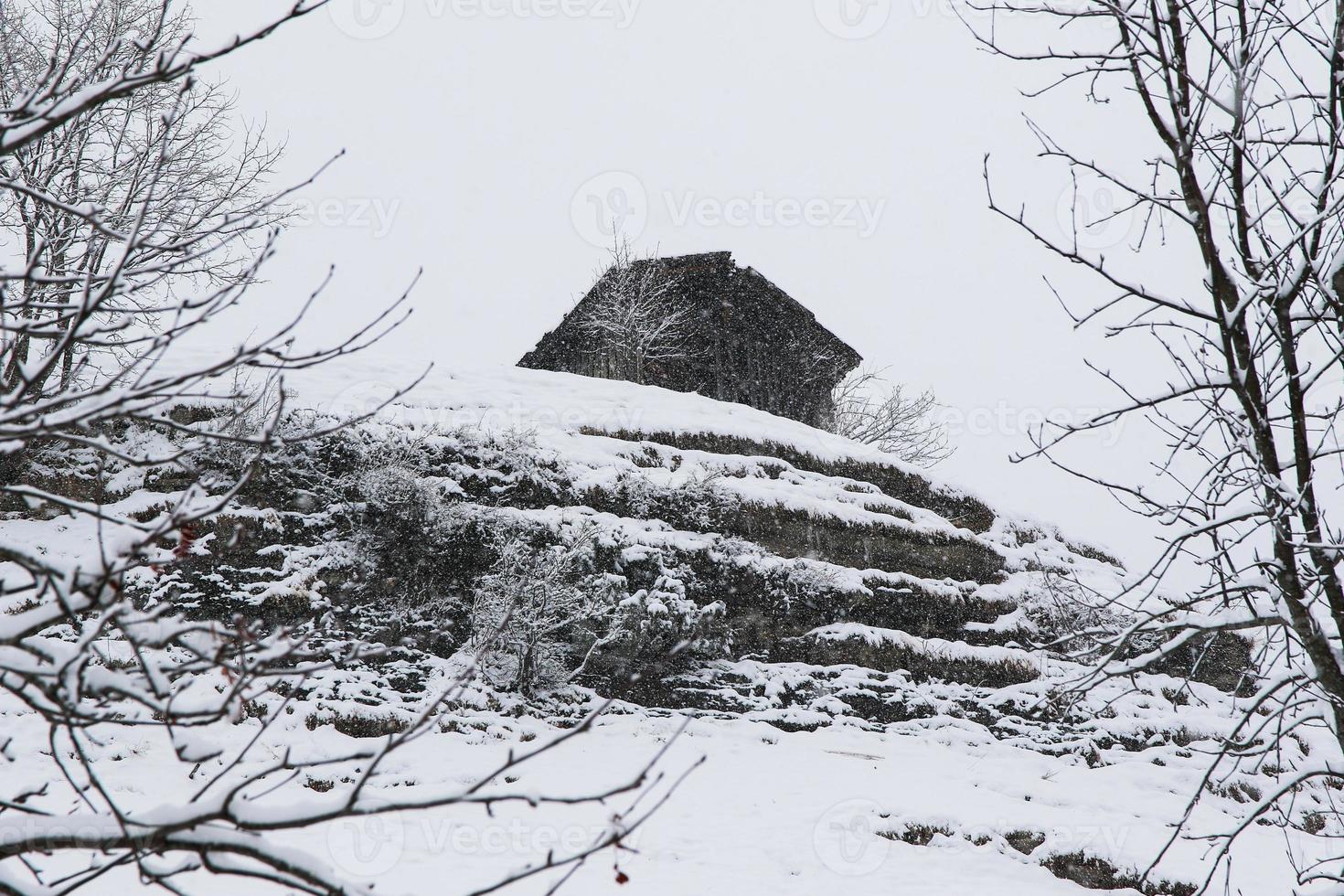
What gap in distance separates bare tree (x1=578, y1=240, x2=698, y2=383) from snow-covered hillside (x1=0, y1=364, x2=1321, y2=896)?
628 cm

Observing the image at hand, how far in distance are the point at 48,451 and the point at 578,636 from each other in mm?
7750

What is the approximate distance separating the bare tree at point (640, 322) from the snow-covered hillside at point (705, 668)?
20.6 ft

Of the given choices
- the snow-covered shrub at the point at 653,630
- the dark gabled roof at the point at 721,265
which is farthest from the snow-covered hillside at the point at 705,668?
the dark gabled roof at the point at 721,265

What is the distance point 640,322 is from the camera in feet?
72.5

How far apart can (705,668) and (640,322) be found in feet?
43.8

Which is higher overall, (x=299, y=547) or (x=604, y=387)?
(x=604, y=387)

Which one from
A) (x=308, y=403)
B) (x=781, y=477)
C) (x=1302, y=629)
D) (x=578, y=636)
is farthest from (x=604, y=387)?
(x=1302, y=629)

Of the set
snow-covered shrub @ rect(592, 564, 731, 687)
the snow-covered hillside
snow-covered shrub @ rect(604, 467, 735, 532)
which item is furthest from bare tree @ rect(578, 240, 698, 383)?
snow-covered shrub @ rect(592, 564, 731, 687)

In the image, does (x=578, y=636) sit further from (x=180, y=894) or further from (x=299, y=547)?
(x=180, y=894)

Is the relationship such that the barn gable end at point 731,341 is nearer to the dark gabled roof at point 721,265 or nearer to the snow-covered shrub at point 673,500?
the dark gabled roof at point 721,265

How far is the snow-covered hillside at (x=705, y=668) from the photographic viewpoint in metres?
6.19

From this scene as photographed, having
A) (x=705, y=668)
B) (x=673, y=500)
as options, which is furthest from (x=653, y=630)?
(x=673, y=500)

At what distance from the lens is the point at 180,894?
182cm

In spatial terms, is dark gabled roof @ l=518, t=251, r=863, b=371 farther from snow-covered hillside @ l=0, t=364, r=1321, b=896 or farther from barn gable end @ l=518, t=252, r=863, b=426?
snow-covered hillside @ l=0, t=364, r=1321, b=896
